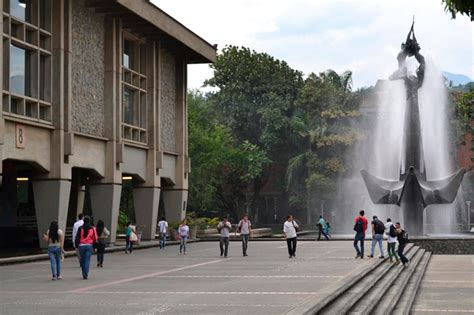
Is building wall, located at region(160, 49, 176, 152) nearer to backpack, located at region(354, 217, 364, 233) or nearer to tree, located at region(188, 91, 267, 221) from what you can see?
backpack, located at region(354, 217, 364, 233)

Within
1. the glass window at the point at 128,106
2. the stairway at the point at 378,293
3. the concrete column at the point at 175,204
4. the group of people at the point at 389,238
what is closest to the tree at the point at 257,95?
the concrete column at the point at 175,204

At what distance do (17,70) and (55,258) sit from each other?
1283 centimetres

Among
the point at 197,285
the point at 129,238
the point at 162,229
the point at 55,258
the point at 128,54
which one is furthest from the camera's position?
the point at 128,54

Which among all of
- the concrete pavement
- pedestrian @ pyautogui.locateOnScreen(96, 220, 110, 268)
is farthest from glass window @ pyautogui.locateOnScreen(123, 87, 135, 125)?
pedestrian @ pyautogui.locateOnScreen(96, 220, 110, 268)

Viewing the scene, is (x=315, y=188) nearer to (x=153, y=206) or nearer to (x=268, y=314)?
(x=153, y=206)

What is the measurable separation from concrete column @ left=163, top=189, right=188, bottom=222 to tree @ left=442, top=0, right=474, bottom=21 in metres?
39.2

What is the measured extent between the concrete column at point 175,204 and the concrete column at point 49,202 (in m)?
15.4

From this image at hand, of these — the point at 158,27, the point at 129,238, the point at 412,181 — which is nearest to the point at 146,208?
the point at 129,238

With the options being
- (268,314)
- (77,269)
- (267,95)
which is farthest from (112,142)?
(267,95)

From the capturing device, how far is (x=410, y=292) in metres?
22.2

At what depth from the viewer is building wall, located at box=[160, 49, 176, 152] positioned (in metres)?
46.5

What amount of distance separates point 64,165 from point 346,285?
18.2m

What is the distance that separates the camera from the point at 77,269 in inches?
984

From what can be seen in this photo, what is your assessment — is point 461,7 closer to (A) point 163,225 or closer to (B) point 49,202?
(B) point 49,202
